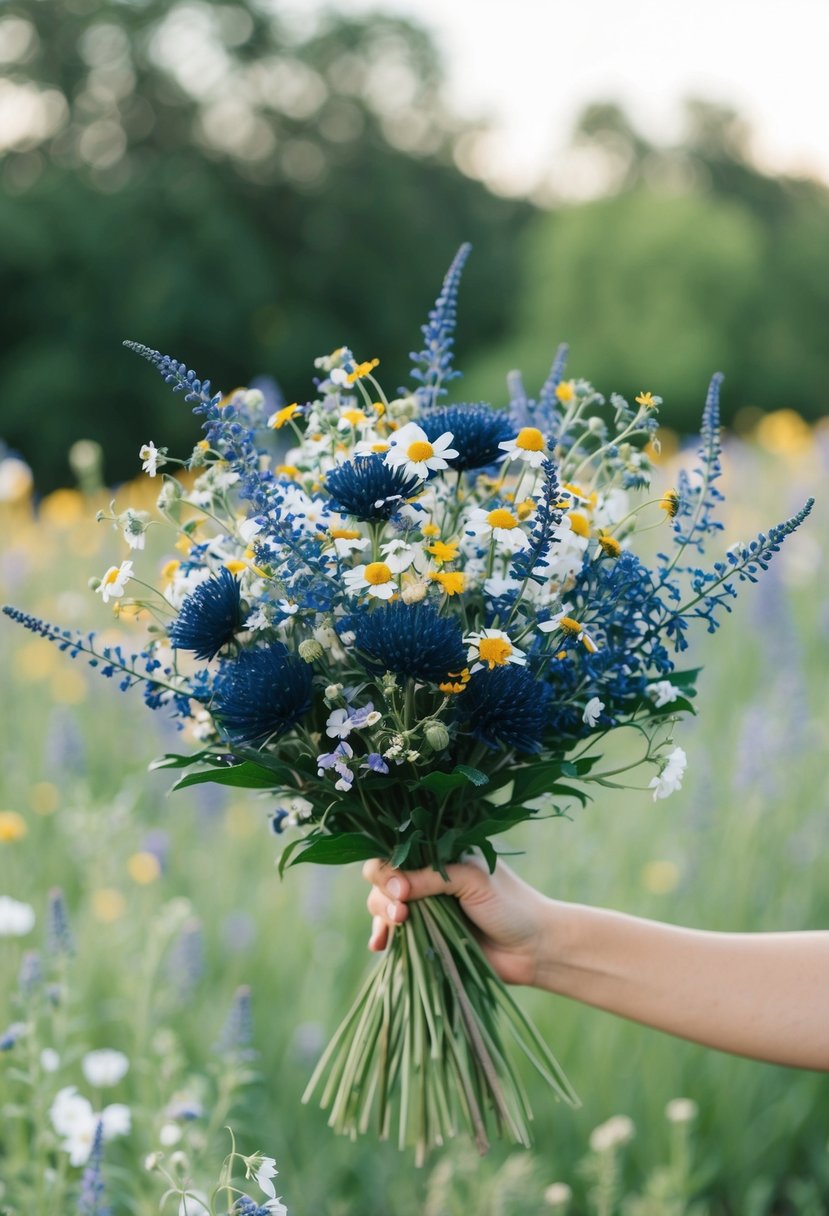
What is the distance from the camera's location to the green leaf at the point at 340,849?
4.51ft

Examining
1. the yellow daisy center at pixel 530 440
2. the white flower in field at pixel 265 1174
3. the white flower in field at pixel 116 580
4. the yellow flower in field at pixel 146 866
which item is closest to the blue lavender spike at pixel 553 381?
the yellow daisy center at pixel 530 440

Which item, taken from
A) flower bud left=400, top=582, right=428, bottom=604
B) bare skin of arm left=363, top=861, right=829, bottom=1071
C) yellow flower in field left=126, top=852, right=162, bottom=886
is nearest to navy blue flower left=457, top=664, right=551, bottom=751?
flower bud left=400, top=582, right=428, bottom=604

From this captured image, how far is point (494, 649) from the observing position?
49.0 inches

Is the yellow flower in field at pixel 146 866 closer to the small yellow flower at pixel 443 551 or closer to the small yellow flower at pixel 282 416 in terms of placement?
the small yellow flower at pixel 282 416

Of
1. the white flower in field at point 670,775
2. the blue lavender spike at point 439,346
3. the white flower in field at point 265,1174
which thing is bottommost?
the white flower in field at point 265,1174

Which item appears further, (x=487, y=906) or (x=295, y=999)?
(x=295, y=999)

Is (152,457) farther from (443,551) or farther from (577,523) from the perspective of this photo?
(577,523)

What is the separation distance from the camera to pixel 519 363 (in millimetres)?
21391

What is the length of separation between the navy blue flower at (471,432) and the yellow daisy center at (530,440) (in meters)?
0.07

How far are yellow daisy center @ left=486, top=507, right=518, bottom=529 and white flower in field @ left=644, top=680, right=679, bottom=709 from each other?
297mm

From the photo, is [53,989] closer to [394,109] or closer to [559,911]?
[559,911]

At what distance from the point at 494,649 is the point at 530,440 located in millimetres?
238

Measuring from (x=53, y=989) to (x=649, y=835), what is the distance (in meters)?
2.00

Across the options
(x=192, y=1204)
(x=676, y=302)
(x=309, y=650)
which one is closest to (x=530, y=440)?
(x=309, y=650)
